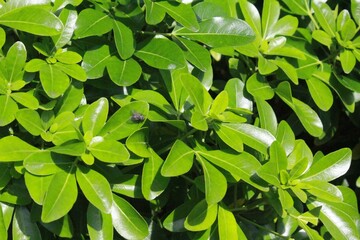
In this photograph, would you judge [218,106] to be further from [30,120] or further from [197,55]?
[30,120]

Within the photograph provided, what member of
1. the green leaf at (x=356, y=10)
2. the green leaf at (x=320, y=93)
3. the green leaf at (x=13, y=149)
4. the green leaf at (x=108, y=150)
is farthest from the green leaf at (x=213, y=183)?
the green leaf at (x=356, y=10)

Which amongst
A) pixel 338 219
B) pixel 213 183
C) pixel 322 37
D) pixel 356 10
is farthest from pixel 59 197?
pixel 356 10

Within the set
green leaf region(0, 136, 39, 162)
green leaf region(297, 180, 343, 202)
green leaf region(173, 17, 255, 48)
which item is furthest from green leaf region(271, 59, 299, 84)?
green leaf region(0, 136, 39, 162)

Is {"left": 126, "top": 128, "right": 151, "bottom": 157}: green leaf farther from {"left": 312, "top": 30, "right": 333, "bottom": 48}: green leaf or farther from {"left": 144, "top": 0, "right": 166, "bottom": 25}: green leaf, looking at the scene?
{"left": 312, "top": 30, "right": 333, "bottom": 48}: green leaf

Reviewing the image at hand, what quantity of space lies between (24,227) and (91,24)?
591mm

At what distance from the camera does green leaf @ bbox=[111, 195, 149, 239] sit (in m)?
1.61

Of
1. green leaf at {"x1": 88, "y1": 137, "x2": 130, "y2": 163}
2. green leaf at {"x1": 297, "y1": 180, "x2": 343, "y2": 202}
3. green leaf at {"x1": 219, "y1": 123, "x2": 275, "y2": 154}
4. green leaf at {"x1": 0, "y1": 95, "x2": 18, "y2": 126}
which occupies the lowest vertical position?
green leaf at {"x1": 297, "y1": 180, "x2": 343, "y2": 202}

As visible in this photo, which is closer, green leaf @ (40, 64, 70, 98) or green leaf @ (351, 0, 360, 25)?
green leaf @ (40, 64, 70, 98)

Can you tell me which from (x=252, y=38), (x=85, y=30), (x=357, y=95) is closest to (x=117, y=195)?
(x=85, y=30)

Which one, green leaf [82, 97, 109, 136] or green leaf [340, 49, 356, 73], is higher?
green leaf [82, 97, 109, 136]

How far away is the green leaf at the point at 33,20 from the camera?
1.62 m

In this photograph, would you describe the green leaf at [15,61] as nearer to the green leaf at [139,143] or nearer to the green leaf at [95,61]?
the green leaf at [95,61]

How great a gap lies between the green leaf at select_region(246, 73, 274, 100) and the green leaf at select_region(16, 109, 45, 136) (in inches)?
26.1

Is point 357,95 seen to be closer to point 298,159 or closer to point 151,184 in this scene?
point 298,159
